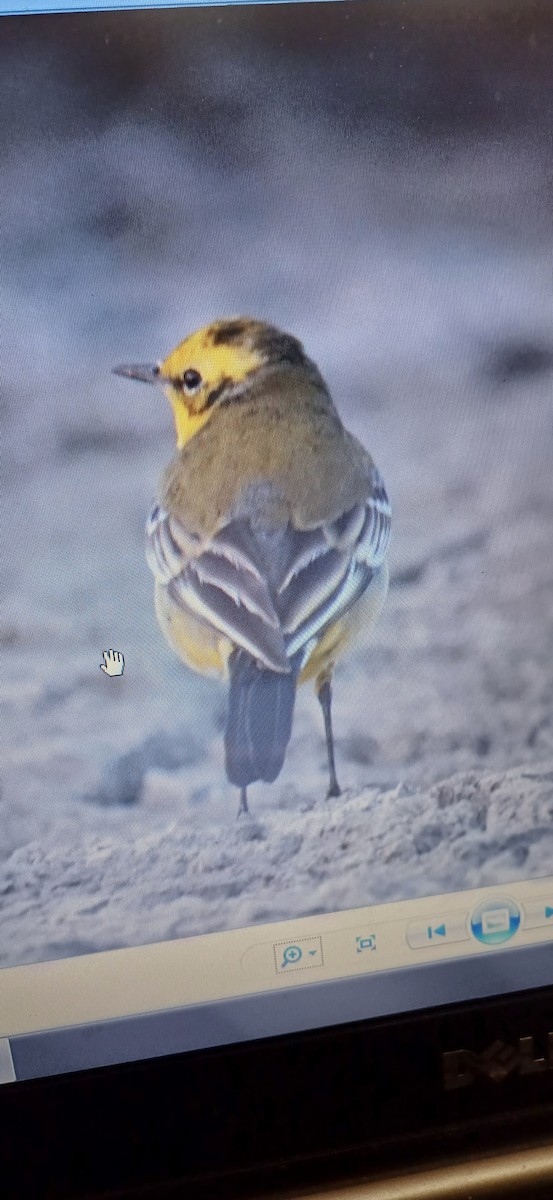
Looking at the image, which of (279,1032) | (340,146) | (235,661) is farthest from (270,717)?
(340,146)

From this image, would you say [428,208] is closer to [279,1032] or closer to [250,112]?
[250,112]

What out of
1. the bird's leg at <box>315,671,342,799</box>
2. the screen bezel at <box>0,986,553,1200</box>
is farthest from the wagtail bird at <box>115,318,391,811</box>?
the screen bezel at <box>0,986,553,1200</box>

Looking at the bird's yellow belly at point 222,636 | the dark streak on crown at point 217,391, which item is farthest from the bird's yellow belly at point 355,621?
the dark streak on crown at point 217,391

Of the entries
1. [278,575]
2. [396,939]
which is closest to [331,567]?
[278,575]

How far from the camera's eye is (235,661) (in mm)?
397

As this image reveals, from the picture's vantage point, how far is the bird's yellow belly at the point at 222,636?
15.3 inches

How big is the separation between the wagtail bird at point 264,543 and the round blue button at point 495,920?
0.30ft

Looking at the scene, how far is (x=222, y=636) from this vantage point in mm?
399

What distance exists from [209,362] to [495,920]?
0.91 feet

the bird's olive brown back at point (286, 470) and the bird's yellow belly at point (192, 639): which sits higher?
the bird's olive brown back at point (286, 470)

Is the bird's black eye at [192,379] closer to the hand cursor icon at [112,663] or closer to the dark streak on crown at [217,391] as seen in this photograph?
the dark streak on crown at [217,391]

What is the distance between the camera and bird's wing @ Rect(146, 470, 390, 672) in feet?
1.31

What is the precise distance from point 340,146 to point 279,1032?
377 millimetres

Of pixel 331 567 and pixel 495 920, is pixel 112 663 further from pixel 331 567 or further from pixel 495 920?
pixel 495 920
